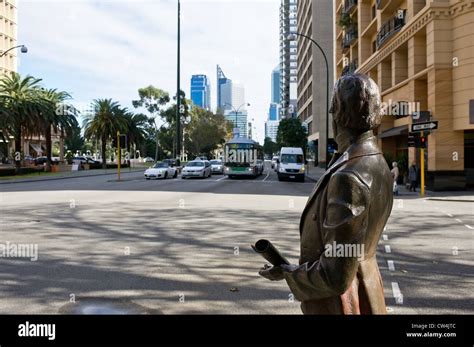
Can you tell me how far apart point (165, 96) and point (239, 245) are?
70.0 metres

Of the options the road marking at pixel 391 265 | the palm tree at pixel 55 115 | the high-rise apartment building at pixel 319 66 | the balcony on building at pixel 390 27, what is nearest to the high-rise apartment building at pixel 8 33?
the palm tree at pixel 55 115

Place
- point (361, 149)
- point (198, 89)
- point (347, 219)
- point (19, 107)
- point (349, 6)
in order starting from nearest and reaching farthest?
point (347, 219), point (361, 149), point (19, 107), point (349, 6), point (198, 89)

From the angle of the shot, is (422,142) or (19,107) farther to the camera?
(19,107)

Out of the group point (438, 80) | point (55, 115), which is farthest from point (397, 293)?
point (55, 115)

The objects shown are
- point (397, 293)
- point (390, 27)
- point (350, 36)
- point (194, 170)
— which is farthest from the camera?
point (350, 36)

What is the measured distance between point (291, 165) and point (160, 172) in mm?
10288

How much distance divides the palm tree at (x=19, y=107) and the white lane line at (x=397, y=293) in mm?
36812

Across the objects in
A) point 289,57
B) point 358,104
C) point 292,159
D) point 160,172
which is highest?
point 289,57

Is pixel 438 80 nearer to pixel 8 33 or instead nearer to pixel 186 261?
pixel 186 261

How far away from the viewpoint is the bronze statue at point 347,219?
1708mm

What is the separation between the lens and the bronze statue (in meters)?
1.71

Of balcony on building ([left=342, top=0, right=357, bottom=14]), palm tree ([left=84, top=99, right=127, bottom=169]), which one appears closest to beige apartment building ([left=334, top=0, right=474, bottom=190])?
balcony on building ([left=342, top=0, right=357, bottom=14])

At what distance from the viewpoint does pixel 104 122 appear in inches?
2288

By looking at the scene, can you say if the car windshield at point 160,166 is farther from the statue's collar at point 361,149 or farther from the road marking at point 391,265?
the statue's collar at point 361,149
